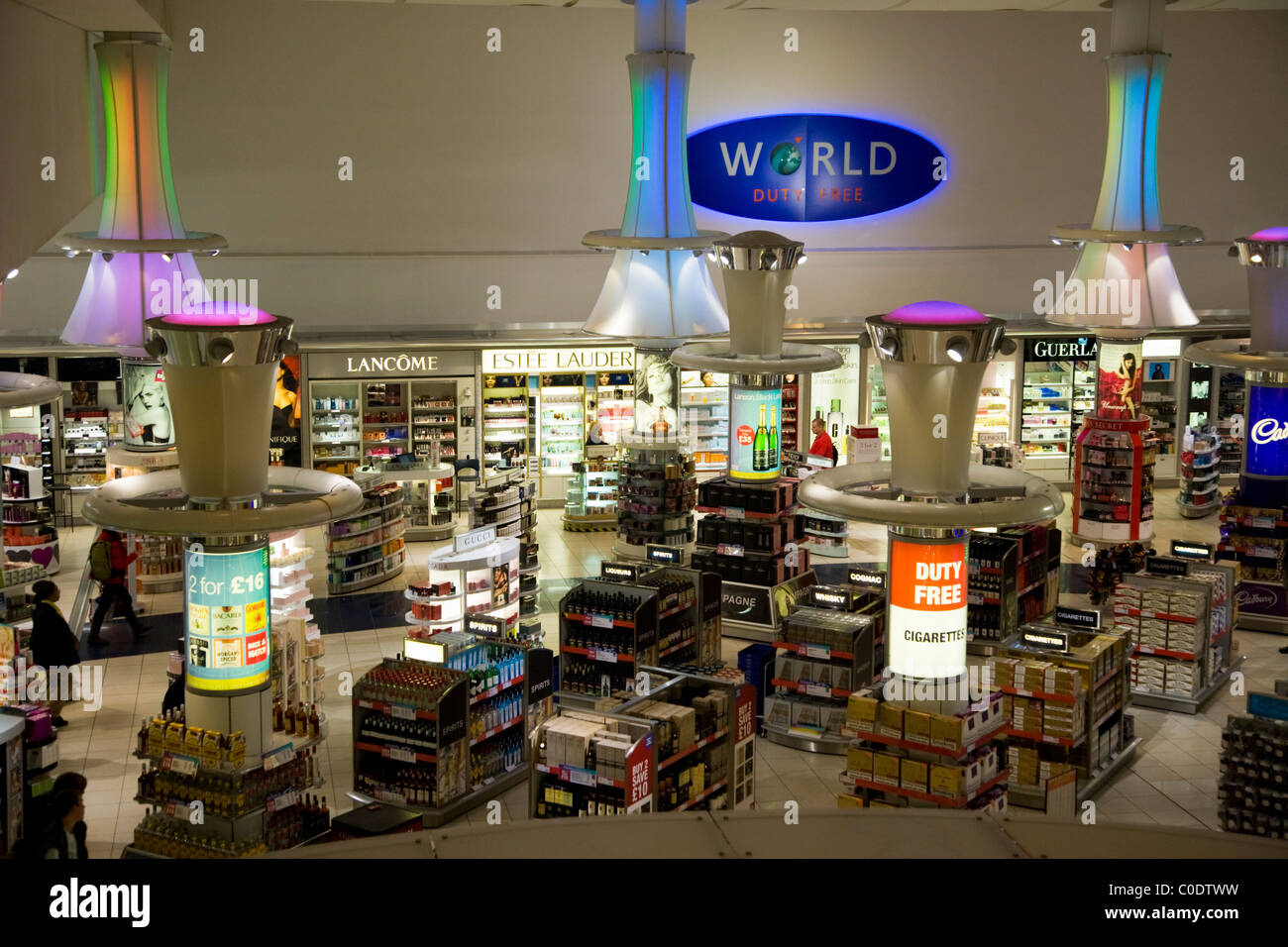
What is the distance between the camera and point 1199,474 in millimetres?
19438

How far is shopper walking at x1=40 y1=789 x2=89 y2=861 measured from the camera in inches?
262

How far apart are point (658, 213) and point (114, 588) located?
6.35 m

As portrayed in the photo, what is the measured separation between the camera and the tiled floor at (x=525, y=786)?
971cm

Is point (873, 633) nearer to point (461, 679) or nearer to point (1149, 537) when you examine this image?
point (461, 679)

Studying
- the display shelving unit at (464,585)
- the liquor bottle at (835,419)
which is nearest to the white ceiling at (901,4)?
the display shelving unit at (464,585)

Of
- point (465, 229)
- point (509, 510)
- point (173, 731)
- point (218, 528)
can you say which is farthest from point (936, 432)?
point (465, 229)

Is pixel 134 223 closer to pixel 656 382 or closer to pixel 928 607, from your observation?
pixel 928 607

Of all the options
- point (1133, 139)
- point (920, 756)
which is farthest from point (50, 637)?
point (1133, 139)

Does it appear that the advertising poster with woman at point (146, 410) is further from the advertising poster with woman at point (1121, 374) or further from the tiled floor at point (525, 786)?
the advertising poster with woman at point (1121, 374)

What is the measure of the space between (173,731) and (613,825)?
19.4 ft

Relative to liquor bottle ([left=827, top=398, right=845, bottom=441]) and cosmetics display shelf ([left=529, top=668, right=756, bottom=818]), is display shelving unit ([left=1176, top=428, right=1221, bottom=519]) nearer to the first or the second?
liquor bottle ([left=827, top=398, right=845, bottom=441])

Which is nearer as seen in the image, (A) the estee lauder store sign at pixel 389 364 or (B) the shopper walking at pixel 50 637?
(B) the shopper walking at pixel 50 637

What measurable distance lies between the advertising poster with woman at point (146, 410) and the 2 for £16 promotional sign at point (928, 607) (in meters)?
9.31

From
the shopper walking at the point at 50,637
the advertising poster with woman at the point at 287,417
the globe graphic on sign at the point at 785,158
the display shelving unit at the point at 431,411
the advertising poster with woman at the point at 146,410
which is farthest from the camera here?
the globe graphic on sign at the point at 785,158
